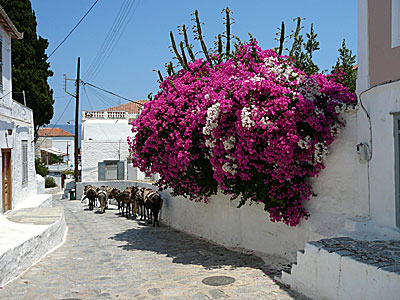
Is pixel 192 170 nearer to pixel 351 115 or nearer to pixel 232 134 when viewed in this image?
pixel 232 134

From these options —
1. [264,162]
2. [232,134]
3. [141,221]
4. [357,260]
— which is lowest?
[141,221]

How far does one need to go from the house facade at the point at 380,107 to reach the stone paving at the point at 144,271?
7.39ft

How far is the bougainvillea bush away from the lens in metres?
7.95

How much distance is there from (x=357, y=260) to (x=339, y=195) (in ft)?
9.48

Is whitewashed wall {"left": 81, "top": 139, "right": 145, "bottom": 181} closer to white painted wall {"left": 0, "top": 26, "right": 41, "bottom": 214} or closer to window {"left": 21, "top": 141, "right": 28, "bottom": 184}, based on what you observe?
window {"left": 21, "top": 141, "right": 28, "bottom": 184}

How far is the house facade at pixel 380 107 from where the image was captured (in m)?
6.96

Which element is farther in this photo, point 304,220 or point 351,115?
point 304,220

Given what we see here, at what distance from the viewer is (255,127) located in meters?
7.95

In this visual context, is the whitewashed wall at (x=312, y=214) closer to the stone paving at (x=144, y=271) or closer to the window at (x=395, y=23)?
the stone paving at (x=144, y=271)

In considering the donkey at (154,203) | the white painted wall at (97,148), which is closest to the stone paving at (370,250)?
the donkey at (154,203)

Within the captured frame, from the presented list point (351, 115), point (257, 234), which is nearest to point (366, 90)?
point (351, 115)

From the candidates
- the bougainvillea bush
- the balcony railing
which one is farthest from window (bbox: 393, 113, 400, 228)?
the balcony railing

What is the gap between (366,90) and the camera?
750 cm

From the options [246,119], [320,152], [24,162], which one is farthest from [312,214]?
[24,162]
